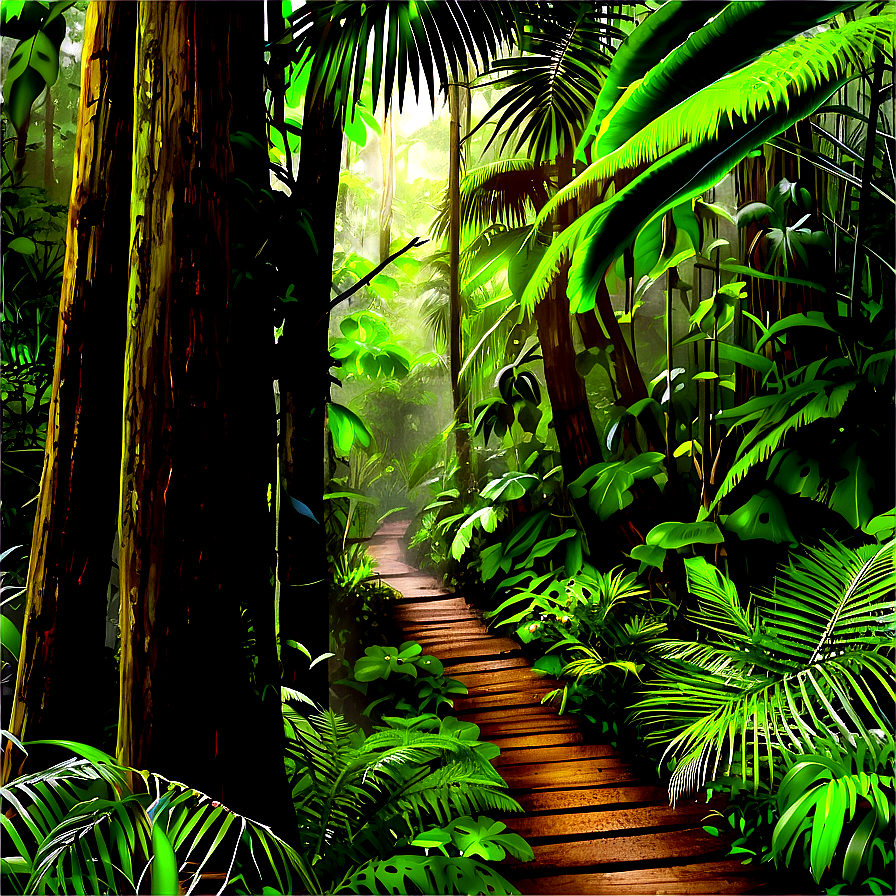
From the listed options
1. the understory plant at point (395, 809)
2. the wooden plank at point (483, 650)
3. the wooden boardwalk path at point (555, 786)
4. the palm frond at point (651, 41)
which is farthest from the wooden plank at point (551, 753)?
the palm frond at point (651, 41)

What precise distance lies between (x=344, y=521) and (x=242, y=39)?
1088mm

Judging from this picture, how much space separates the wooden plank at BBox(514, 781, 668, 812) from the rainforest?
1cm

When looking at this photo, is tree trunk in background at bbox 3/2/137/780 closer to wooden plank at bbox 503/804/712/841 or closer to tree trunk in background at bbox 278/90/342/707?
tree trunk in background at bbox 278/90/342/707

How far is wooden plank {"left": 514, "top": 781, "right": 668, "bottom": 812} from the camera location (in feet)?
5.59

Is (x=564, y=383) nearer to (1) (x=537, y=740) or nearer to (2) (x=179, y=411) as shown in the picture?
(1) (x=537, y=740)

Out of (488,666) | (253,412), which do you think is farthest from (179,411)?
(488,666)

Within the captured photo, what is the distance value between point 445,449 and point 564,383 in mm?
488

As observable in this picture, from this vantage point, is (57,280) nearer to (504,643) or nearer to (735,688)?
(504,643)

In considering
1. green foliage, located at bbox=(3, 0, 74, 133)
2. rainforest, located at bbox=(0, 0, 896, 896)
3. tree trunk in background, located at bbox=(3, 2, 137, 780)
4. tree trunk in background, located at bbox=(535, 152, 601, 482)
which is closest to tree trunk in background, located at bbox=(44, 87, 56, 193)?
rainforest, located at bbox=(0, 0, 896, 896)

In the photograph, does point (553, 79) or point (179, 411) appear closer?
point (179, 411)

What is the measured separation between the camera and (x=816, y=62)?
51.7 inches

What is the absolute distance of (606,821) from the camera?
66.1 inches

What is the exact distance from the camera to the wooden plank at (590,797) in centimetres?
170

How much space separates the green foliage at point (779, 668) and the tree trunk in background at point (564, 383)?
457 mm
